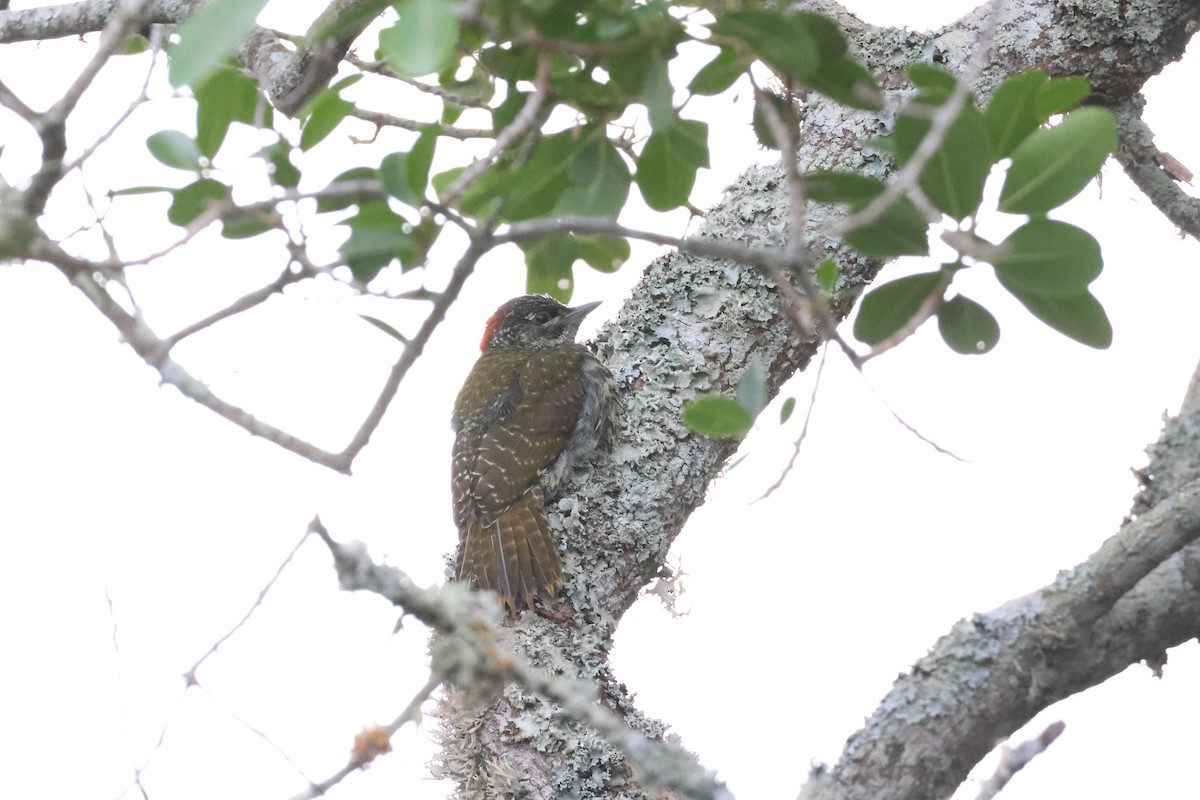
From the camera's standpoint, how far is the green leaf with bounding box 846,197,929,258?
1642 millimetres

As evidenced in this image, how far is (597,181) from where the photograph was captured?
190cm

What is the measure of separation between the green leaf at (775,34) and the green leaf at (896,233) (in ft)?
0.85

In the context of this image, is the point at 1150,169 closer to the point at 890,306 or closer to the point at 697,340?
the point at 697,340

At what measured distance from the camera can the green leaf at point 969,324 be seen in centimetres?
185

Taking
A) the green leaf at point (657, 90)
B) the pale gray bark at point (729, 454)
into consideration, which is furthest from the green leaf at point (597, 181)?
the pale gray bark at point (729, 454)

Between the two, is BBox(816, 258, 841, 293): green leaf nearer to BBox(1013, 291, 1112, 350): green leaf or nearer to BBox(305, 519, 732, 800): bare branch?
BBox(1013, 291, 1112, 350): green leaf

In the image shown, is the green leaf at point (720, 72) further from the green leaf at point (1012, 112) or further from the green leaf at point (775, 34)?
the green leaf at point (1012, 112)

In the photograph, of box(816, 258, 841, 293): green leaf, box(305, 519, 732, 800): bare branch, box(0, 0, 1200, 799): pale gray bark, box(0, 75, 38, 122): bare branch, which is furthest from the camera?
box(0, 0, 1200, 799): pale gray bark

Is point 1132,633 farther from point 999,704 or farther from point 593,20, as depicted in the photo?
point 593,20

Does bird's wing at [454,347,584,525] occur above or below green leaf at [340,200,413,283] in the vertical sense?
above

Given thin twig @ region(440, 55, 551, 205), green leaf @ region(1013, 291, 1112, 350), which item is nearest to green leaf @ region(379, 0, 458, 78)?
thin twig @ region(440, 55, 551, 205)

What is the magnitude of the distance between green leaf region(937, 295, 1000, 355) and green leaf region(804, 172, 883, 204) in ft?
0.88

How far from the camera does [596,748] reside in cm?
253

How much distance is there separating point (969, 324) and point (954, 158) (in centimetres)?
34
